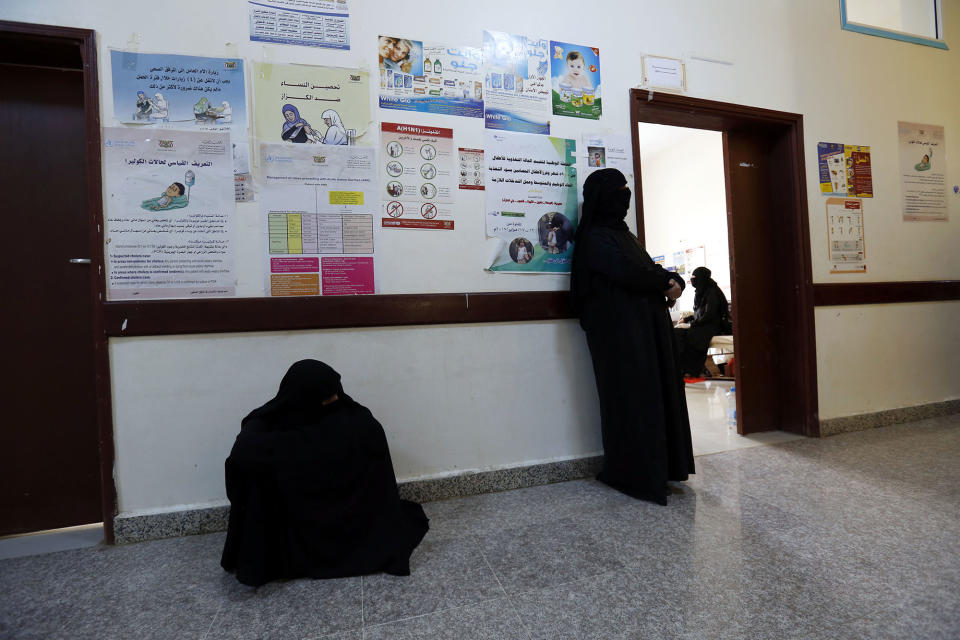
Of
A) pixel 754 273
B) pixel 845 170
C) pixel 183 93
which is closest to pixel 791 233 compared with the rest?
pixel 754 273

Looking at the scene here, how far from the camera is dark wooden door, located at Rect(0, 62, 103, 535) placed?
6.32 feet

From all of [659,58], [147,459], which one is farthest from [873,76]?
[147,459]

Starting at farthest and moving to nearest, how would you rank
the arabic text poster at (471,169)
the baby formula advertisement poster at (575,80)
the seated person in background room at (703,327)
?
the seated person in background room at (703,327) < the baby formula advertisement poster at (575,80) < the arabic text poster at (471,169)

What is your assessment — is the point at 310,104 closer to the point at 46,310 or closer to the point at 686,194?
the point at 46,310

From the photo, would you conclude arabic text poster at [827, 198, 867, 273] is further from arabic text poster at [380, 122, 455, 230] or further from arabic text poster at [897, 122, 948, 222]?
arabic text poster at [380, 122, 455, 230]

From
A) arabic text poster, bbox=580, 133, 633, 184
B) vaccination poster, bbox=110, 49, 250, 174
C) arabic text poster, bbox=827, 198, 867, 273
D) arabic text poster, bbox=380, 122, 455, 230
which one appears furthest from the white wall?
vaccination poster, bbox=110, 49, 250, 174

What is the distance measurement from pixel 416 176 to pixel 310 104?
566 mm

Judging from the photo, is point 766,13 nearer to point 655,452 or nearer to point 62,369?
point 655,452

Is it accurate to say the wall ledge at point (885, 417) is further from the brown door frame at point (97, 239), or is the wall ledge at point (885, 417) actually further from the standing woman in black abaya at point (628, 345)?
the brown door frame at point (97, 239)

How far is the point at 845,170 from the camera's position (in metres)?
2.99

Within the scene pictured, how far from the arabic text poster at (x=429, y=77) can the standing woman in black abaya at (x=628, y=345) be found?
760mm

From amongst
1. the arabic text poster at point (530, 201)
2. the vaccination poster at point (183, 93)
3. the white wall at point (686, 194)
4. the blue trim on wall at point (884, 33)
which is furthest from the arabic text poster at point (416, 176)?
the white wall at point (686, 194)

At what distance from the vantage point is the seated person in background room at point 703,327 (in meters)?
4.70

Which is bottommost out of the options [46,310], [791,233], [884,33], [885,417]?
[885,417]
